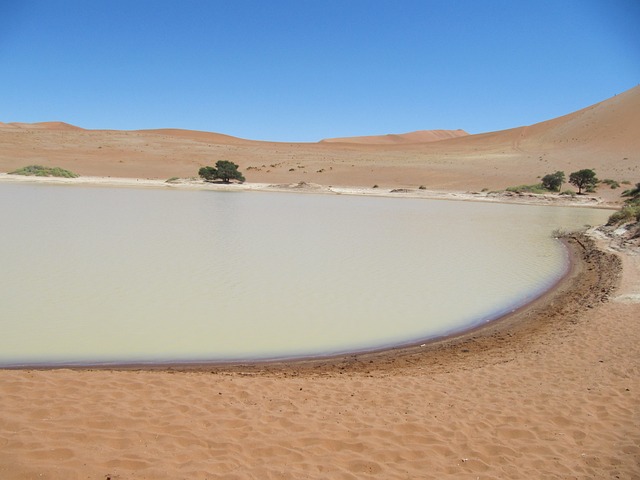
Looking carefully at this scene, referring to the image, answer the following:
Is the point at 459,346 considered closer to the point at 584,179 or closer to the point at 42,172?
the point at 584,179

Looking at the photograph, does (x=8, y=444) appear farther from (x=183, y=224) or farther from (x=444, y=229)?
(x=444, y=229)

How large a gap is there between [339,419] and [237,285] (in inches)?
222

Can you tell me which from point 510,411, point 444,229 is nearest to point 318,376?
point 510,411

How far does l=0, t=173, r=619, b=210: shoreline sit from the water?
2050 centimetres

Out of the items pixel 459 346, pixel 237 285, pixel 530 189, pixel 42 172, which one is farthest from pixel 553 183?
pixel 42 172

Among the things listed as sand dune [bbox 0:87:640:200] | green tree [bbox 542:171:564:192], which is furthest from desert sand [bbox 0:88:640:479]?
sand dune [bbox 0:87:640:200]

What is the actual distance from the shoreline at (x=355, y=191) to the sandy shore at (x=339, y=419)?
117 feet

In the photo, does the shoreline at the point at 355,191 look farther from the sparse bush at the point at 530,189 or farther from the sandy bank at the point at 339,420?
the sandy bank at the point at 339,420

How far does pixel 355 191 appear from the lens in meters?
44.6

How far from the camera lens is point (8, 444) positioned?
3482mm

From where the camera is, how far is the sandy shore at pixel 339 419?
3.51 metres

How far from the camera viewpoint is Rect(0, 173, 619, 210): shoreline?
125 feet

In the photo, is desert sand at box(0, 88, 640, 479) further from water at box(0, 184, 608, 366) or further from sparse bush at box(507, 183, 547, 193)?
sparse bush at box(507, 183, 547, 193)

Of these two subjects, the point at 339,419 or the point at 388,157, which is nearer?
the point at 339,419
